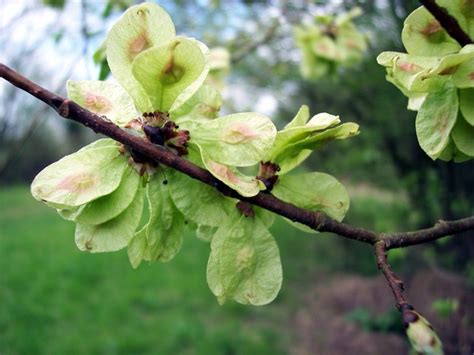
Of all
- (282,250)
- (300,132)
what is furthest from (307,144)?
(282,250)

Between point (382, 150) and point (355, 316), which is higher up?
point (382, 150)

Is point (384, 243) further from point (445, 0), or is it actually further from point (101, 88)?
point (101, 88)

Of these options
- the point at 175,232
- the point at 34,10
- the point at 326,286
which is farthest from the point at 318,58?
the point at 326,286

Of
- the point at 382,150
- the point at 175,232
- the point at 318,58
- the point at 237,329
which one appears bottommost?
the point at 237,329

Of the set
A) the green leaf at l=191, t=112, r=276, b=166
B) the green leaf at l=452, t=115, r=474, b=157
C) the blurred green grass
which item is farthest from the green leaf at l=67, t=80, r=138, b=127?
the blurred green grass

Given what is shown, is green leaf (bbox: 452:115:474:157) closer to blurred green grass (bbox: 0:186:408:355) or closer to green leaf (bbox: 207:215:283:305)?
green leaf (bbox: 207:215:283:305)

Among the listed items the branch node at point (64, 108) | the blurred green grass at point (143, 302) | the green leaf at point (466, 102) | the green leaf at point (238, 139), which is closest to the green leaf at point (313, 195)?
the green leaf at point (238, 139)
